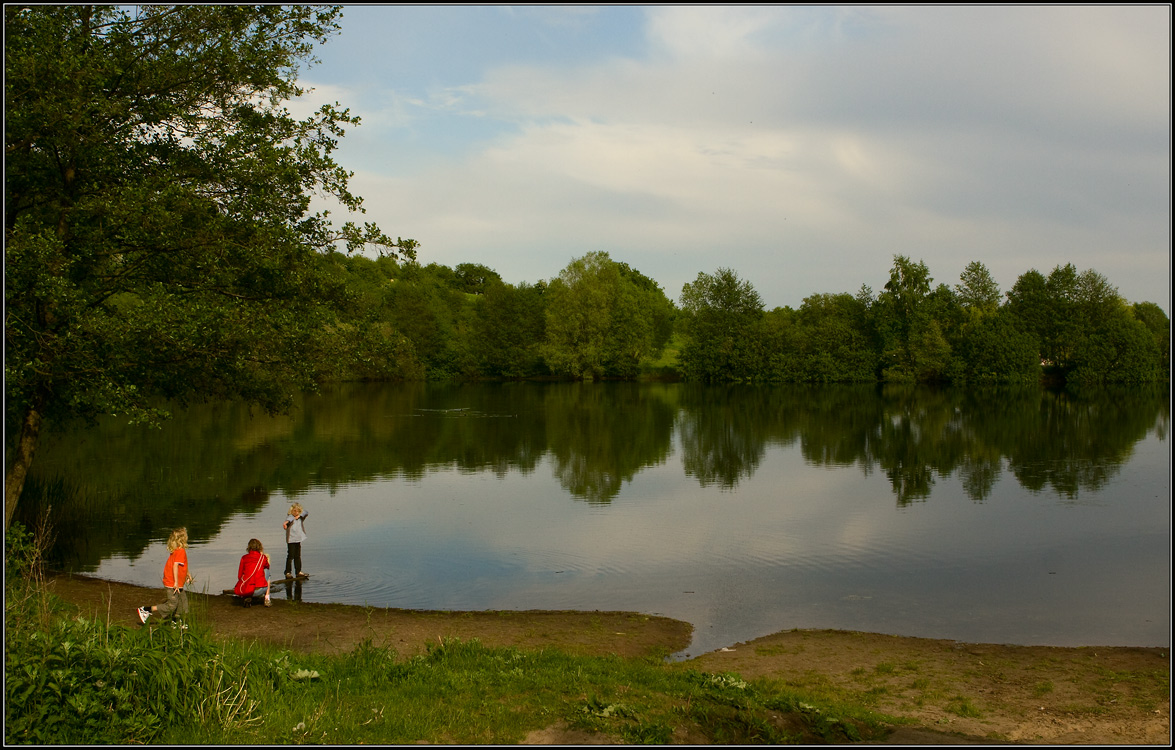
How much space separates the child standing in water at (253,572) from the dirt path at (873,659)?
0.37 metres

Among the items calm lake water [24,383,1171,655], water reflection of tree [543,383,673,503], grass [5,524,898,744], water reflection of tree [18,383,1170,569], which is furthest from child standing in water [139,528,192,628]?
water reflection of tree [543,383,673,503]

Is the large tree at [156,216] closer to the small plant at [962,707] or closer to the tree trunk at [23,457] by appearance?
the tree trunk at [23,457]

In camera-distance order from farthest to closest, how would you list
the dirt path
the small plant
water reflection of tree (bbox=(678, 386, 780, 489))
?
water reflection of tree (bbox=(678, 386, 780, 489)) → the small plant → the dirt path

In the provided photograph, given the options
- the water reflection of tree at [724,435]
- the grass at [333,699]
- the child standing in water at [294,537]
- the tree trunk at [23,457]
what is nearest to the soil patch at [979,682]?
the grass at [333,699]

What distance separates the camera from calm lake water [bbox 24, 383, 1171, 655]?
16.6 meters

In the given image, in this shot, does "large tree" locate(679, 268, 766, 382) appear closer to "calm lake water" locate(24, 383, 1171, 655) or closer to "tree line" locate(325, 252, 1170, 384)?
"tree line" locate(325, 252, 1170, 384)

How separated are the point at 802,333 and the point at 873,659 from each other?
319 ft

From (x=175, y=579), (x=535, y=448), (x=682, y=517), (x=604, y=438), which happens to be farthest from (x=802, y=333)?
(x=175, y=579)

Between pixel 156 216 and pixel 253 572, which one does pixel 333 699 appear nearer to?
pixel 253 572

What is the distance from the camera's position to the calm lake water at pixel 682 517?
16.6 m

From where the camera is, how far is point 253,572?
1455cm

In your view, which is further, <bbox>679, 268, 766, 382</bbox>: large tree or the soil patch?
<bbox>679, 268, 766, 382</bbox>: large tree

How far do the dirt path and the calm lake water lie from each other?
1.07m

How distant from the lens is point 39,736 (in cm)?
640
